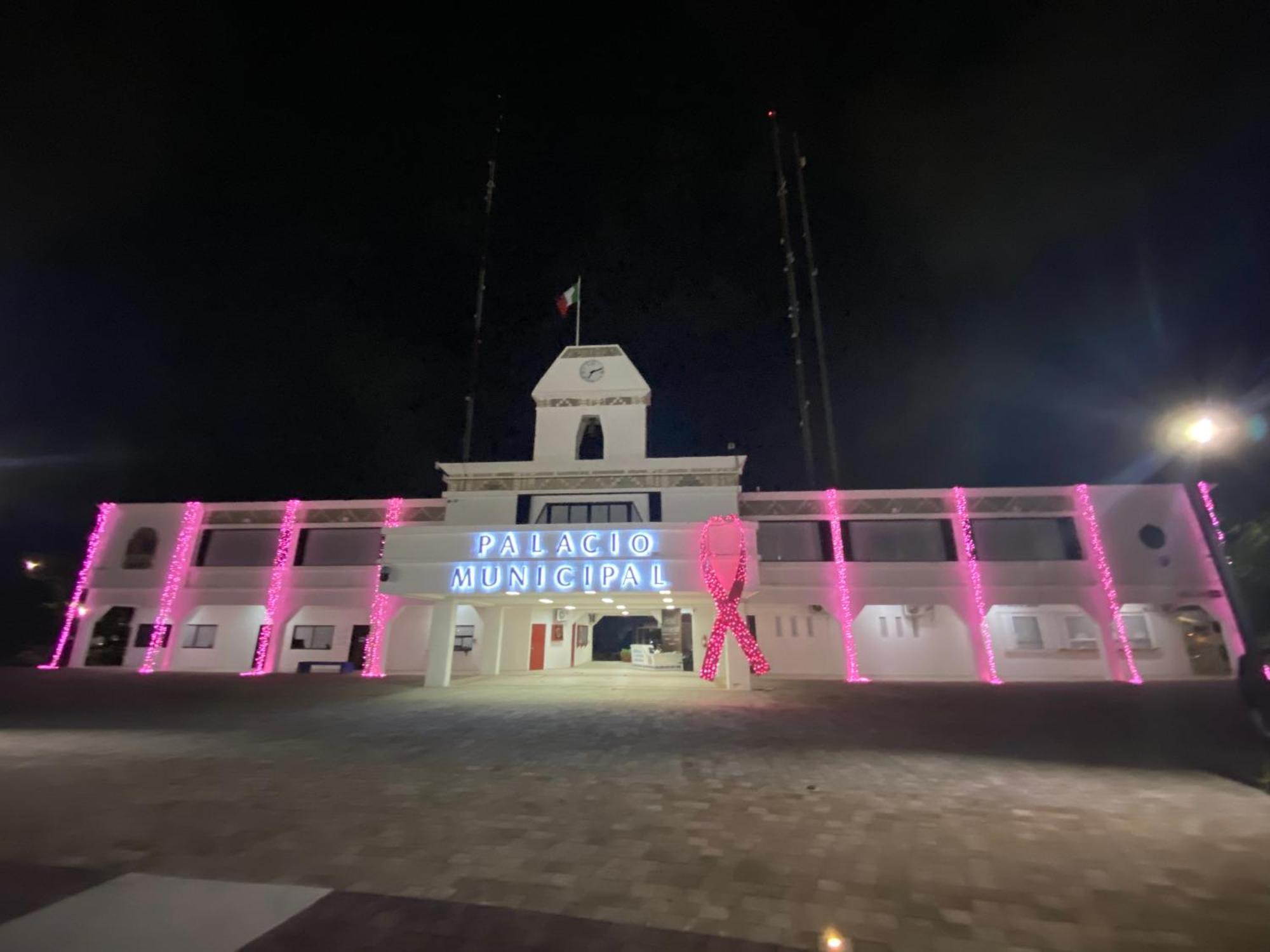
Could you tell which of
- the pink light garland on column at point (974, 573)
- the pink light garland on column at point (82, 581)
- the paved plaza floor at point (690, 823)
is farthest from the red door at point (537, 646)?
the pink light garland on column at point (82, 581)

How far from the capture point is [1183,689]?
17.5 metres

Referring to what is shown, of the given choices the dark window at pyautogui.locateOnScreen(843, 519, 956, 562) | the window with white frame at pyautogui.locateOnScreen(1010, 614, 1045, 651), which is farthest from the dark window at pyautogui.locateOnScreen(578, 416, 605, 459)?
the window with white frame at pyautogui.locateOnScreen(1010, 614, 1045, 651)

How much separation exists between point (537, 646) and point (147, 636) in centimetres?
1729

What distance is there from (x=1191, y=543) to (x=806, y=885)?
89.1 ft

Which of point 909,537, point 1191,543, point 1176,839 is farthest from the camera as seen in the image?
point 909,537

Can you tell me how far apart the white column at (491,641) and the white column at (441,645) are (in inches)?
156

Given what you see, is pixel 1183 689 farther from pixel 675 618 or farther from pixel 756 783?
pixel 675 618

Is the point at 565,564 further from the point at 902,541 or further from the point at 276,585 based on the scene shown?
the point at 276,585

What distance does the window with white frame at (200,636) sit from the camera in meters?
24.4

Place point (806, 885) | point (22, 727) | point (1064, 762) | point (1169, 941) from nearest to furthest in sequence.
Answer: point (1169, 941), point (806, 885), point (1064, 762), point (22, 727)

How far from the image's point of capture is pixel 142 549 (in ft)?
81.9

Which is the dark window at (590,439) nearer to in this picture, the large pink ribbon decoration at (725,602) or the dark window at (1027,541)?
the large pink ribbon decoration at (725,602)

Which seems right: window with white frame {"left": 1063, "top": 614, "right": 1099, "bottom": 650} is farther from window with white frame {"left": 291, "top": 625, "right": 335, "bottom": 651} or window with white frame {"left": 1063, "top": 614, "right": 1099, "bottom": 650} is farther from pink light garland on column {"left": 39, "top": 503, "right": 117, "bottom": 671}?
pink light garland on column {"left": 39, "top": 503, "right": 117, "bottom": 671}

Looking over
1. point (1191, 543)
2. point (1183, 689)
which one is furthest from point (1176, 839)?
point (1191, 543)
